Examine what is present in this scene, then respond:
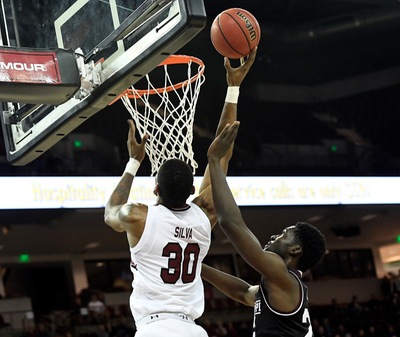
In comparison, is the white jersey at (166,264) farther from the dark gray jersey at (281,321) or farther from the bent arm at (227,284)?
the bent arm at (227,284)

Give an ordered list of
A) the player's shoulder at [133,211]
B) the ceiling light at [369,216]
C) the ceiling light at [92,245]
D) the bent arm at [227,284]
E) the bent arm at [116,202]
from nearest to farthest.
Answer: the player's shoulder at [133,211]
the bent arm at [116,202]
the bent arm at [227,284]
the ceiling light at [92,245]
the ceiling light at [369,216]

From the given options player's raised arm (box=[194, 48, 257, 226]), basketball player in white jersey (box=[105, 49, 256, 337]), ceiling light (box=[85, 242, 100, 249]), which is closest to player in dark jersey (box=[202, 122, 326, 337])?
basketball player in white jersey (box=[105, 49, 256, 337])

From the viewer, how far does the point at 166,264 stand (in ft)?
9.71

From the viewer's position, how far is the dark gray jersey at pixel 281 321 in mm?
3156

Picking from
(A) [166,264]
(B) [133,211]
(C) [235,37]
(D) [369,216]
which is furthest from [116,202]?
(D) [369,216]

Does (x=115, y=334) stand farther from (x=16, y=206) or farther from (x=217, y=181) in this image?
(x=217, y=181)

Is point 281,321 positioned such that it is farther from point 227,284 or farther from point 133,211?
point 133,211

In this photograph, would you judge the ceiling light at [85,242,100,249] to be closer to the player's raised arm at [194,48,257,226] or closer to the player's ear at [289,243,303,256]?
the player's raised arm at [194,48,257,226]

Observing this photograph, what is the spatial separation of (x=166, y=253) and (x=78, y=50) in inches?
47.1

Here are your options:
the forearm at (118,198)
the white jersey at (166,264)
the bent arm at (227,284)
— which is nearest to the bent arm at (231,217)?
the white jersey at (166,264)

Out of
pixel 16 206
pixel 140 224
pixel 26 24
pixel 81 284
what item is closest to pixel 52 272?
pixel 81 284

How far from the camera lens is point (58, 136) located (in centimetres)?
377

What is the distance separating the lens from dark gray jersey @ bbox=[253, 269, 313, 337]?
3156mm

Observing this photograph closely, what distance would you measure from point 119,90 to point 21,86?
1.36 feet
